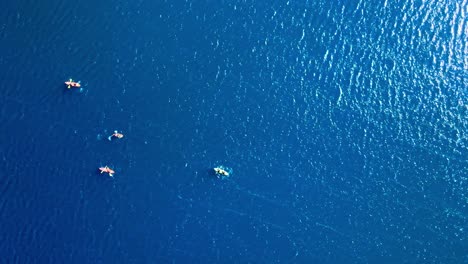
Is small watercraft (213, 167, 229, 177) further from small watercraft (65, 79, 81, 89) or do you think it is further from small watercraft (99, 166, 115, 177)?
small watercraft (65, 79, 81, 89)

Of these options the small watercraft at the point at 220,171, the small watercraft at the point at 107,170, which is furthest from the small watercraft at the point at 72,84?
the small watercraft at the point at 220,171

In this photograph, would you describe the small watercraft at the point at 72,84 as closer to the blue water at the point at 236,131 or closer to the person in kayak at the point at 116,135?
the blue water at the point at 236,131

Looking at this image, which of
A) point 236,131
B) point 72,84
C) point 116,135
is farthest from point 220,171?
point 72,84

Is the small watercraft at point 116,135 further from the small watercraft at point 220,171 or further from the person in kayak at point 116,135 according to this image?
the small watercraft at point 220,171

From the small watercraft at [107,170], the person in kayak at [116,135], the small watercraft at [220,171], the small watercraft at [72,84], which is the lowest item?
the small watercraft at [107,170]

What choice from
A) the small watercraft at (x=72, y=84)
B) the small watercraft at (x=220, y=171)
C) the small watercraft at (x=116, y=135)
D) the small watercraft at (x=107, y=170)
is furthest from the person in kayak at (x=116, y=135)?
the small watercraft at (x=220, y=171)

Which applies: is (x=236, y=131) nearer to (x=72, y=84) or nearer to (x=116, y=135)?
(x=116, y=135)

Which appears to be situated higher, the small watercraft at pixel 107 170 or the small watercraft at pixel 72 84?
the small watercraft at pixel 72 84

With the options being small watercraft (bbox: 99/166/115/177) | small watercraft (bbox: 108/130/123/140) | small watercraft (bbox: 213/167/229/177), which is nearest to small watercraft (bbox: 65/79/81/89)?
small watercraft (bbox: 108/130/123/140)

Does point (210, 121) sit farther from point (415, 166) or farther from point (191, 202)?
point (415, 166)
